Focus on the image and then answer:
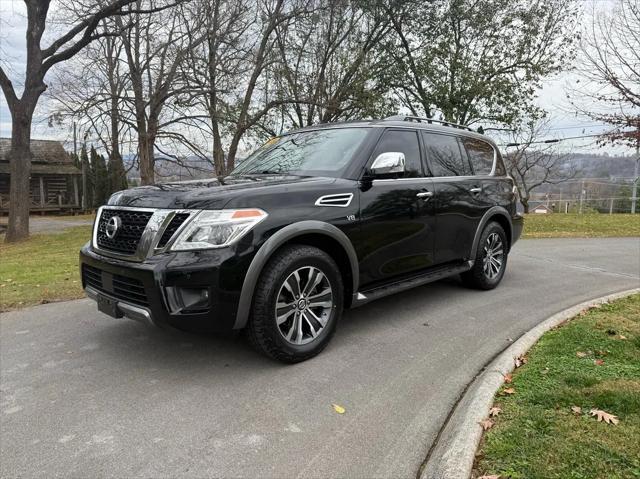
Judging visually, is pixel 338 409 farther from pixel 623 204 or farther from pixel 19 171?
pixel 623 204

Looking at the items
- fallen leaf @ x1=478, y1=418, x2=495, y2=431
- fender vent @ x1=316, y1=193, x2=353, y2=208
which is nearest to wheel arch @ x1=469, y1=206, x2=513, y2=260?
fender vent @ x1=316, y1=193, x2=353, y2=208

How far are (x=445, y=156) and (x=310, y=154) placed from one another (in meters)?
1.62

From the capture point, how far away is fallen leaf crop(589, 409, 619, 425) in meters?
2.51

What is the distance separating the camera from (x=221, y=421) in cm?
271

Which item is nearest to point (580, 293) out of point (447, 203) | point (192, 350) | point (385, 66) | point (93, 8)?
point (447, 203)

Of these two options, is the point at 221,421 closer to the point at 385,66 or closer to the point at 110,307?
the point at 110,307

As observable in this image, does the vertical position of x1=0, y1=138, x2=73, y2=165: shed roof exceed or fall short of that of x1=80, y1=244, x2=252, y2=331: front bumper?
it exceeds it

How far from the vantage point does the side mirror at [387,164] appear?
3.88 m

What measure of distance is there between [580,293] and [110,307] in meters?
5.30

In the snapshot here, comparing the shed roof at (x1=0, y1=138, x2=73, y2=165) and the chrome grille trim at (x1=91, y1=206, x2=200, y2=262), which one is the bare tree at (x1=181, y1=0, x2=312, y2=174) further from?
the shed roof at (x1=0, y1=138, x2=73, y2=165)

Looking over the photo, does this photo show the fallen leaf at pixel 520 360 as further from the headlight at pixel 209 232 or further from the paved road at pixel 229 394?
the headlight at pixel 209 232

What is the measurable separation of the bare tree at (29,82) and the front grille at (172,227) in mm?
15181

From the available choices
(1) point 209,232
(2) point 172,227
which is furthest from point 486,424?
(2) point 172,227

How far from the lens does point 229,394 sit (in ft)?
9.95
